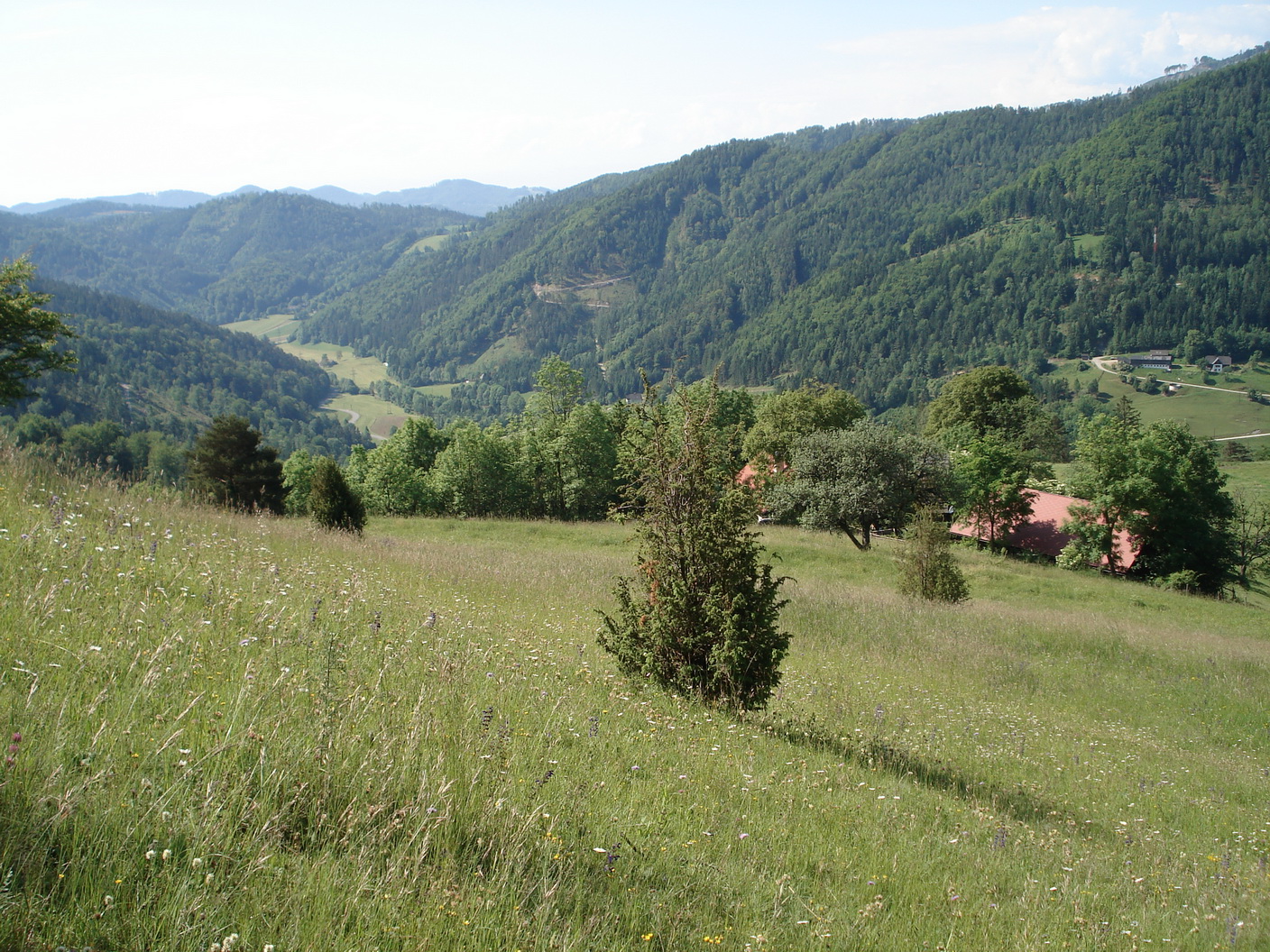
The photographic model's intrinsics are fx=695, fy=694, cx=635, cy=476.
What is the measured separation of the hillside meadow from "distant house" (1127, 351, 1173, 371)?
195 m

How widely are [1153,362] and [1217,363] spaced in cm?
1222

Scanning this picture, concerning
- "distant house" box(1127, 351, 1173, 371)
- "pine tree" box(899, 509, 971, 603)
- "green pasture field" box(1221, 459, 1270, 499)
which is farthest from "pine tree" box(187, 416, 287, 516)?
"distant house" box(1127, 351, 1173, 371)

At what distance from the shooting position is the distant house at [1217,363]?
159 metres

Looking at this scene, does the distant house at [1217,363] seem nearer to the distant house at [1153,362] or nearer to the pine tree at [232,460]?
the distant house at [1153,362]

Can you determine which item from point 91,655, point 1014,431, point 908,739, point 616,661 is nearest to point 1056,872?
point 908,739

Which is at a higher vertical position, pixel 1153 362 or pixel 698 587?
pixel 1153 362

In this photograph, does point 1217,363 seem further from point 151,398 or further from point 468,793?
point 151,398

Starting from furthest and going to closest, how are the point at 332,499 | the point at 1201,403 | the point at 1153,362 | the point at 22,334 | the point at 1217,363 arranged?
the point at 1153,362 < the point at 1217,363 < the point at 1201,403 < the point at 332,499 < the point at 22,334

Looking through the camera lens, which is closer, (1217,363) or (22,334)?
(22,334)

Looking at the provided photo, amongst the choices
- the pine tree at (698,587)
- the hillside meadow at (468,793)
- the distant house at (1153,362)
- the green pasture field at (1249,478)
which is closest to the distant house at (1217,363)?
the distant house at (1153,362)

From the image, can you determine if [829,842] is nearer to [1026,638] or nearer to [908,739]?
[908,739]

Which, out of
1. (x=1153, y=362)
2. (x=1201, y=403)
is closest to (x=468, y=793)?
(x=1201, y=403)

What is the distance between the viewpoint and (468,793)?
3.48 meters

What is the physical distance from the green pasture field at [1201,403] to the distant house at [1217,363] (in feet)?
13.5
